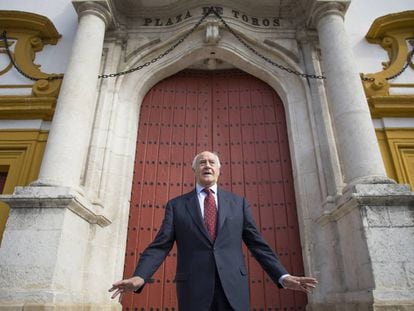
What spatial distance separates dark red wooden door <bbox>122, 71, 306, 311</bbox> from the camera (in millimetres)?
4660

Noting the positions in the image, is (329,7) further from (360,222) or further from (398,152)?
(360,222)

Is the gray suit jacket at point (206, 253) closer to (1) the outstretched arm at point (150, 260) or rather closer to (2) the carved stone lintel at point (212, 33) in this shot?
(1) the outstretched arm at point (150, 260)

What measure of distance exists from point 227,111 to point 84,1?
115 inches

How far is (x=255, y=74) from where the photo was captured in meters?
5.97

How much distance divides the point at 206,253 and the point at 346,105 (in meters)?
3.32

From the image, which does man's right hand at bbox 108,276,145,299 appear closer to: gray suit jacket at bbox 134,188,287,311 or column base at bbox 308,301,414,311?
gray suit jacket at bbox 134,188,287,311

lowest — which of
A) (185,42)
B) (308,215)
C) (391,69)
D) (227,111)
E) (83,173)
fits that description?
(308,215)

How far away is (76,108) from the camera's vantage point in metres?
4.49

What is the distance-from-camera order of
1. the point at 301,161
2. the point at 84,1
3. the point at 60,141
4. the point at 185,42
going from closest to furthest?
1. the point at 60,141
2. the point at 301,161
3. the point at 84,1
4. the point at 185,42

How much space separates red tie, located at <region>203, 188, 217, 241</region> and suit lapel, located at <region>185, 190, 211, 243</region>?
1.7 inches

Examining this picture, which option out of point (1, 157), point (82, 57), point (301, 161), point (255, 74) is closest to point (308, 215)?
point (301, 161)

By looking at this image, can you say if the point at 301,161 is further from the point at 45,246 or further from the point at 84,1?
the point at 84,1

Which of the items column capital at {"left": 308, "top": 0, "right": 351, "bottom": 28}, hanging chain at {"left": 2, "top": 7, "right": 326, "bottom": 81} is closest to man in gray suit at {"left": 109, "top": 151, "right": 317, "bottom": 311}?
hanging chain at {"left": 2, "top": 7, "right": 326, "bottom": 81}

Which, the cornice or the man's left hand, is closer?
the man's left hand
